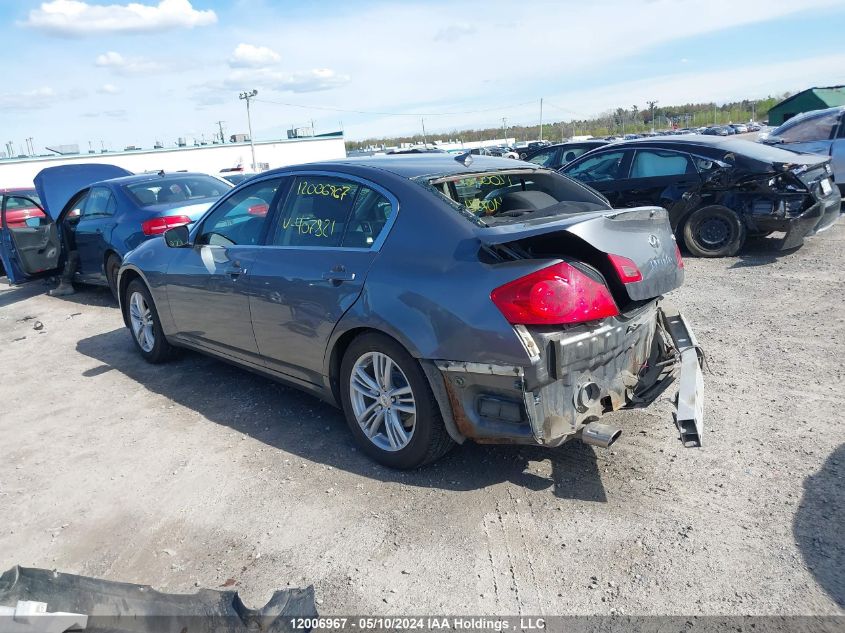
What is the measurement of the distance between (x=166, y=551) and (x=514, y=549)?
1.67 meters

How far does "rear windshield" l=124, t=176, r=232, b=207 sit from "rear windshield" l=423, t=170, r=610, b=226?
5.25 metres

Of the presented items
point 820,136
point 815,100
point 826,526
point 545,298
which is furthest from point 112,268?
point 815,100

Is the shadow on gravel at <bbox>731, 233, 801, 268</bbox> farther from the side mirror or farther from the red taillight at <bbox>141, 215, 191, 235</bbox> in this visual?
the red taillight at <bbox>141, 215, 191, 235</bbox>

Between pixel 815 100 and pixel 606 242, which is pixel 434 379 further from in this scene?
pixel 815 100

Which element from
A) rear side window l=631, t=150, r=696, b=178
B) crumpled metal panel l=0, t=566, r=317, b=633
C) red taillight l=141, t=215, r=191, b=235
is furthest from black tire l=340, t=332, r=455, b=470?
rear side window l=631, t=150, r=696, b=178

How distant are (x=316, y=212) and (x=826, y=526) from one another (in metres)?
3.15

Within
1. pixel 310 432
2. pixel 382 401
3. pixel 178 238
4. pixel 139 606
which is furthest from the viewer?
pixel 178 238

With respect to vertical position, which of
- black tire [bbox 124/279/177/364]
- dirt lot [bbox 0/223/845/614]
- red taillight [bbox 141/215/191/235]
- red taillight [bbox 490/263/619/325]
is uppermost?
red taillight [bbox 141/215/191/235]

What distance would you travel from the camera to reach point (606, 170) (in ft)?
29.8

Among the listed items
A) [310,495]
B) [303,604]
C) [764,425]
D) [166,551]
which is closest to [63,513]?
[166,551]

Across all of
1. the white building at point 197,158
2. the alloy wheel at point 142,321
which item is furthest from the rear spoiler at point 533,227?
the white building at point 197,158

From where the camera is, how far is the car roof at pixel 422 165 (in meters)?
3.68

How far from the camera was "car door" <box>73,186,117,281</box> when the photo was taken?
8.05 meters

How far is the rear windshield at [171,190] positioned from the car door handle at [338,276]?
5.05m
